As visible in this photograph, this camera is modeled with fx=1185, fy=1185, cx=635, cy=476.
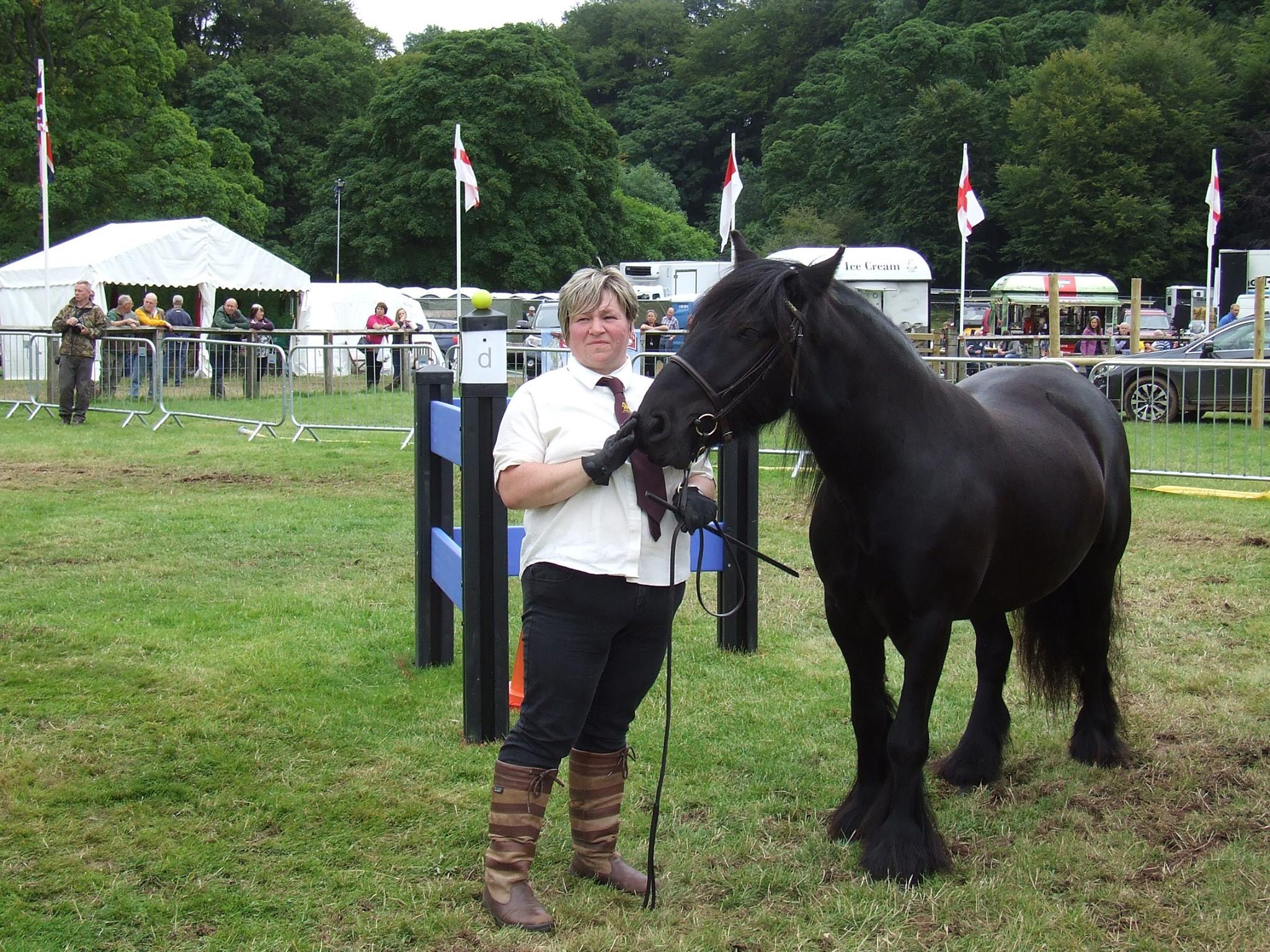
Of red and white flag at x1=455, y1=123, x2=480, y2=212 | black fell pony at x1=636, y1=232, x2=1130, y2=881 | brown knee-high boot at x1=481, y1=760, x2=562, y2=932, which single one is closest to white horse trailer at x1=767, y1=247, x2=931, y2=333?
red and white flag at x1=455, y1=123, x2=480, y2=212

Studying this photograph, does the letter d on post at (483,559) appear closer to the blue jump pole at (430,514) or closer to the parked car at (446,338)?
the blue jump pole at (430,514)

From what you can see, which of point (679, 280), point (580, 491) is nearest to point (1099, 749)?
point (580, 491)

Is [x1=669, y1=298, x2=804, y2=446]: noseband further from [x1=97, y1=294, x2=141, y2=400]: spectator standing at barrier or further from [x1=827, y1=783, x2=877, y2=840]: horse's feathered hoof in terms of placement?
[x1=97, y1=294, x2=141, y2=400]: spectator standing at barrier

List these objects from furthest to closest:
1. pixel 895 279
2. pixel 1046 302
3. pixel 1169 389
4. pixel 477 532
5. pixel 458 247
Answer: pixel 1046 302 → pixel 895 279 → pixel 458 247 → pixel 1169 389 → pixel 477 532

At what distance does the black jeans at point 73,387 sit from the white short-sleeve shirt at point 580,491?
14334 mm

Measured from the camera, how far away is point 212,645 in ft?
19.5

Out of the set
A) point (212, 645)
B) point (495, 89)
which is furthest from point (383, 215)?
A: point (212, 645)

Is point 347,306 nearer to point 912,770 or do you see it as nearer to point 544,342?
point 544,342

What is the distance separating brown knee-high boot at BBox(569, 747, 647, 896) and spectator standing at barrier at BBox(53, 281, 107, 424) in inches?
558

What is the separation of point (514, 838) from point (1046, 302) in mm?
40627

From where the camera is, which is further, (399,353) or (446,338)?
(446,338)

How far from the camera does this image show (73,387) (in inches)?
626

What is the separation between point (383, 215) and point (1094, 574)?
45.9 m

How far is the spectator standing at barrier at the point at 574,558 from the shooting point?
127 inches
